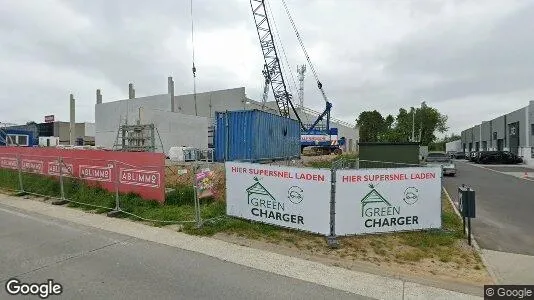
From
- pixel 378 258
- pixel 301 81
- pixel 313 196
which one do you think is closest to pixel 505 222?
pixel 378 258

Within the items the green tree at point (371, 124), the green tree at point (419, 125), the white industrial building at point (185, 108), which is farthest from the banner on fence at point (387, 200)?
the green tree at point (371, 124)

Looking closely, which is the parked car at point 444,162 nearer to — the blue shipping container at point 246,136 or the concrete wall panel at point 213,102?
the blue shipping container at point 246,136

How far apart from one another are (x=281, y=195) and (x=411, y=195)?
277 centimetres

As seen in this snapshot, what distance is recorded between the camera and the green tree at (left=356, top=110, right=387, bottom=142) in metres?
109

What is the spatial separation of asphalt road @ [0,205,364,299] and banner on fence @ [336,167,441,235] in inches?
92.5

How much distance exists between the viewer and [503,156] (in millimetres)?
43531

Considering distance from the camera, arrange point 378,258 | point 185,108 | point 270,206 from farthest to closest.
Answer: point 185,108 → point 270,206 → point 378,258

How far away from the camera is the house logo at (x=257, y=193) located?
7668 millimetres

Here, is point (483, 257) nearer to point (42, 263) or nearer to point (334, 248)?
point (334, 248)

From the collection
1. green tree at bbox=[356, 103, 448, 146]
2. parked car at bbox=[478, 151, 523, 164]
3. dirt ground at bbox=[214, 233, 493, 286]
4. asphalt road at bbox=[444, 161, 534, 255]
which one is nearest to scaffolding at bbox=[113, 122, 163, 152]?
dirt ground at bbox=[214, 233, 493, 286]

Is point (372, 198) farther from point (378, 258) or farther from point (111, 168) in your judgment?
point (111, 168)

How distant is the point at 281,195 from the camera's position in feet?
24.5

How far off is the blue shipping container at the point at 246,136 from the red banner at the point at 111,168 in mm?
5342

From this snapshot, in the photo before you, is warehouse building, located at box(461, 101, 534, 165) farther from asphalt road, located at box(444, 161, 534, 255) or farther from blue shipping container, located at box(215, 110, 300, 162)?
blue shipping container, located at box(215, 110, 300, 162)
